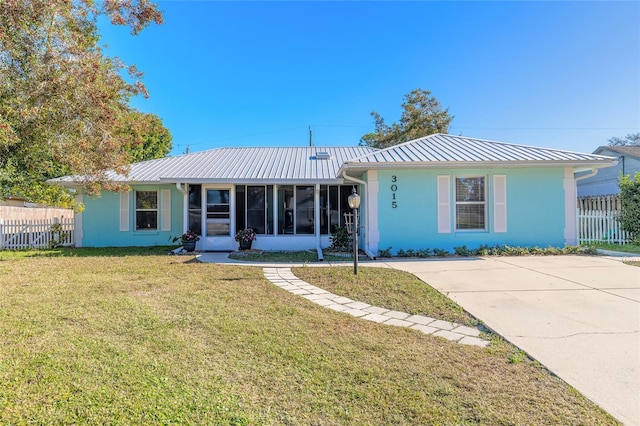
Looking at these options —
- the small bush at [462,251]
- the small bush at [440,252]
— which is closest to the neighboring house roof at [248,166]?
the small bush at [440,252]

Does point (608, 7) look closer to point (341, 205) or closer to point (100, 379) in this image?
point (341, 205)

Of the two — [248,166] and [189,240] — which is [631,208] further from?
[189,240]

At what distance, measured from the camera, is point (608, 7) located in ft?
27.0

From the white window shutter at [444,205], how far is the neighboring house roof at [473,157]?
2.02 ft

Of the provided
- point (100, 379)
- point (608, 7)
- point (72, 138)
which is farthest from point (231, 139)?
point (100, 379)

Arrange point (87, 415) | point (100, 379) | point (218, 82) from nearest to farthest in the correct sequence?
point (87, 415) < point (100, 379) < point (218, 82)

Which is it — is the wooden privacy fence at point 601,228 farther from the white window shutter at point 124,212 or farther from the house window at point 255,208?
the white window shutter at point 124,212

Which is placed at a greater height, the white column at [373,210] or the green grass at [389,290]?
the white column at [373,210]

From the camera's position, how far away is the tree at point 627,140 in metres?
38.5

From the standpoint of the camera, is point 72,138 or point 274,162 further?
point 274,162

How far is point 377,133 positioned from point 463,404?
89.4 feet

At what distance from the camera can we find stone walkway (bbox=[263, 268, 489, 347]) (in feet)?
11.3

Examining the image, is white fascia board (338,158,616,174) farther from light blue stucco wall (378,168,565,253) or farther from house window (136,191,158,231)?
house window (136,191,158,231)

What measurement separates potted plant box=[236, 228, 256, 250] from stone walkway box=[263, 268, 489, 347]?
480cm
